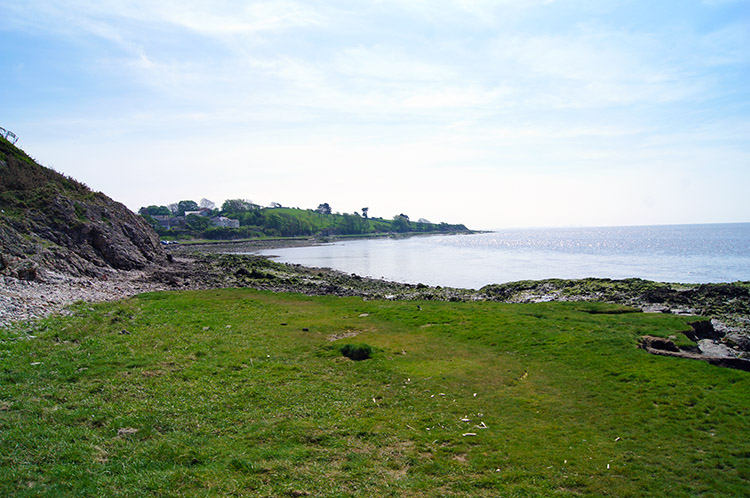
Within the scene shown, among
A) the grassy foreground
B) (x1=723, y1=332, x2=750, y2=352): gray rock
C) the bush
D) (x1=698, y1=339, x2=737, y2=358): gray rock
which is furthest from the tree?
(x1=723, y1=332, x2=750, y2=352): gray rock

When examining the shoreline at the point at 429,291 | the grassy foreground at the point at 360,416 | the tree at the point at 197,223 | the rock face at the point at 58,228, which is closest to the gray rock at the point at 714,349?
the shoreline at the point at 429,291

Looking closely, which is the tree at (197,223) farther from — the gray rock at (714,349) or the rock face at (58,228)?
the gray rock at (714,349)

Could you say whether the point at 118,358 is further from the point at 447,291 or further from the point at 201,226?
the point at 201,226

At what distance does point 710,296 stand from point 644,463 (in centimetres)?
3204

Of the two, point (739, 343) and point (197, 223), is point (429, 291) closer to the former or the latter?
point (739, 343)

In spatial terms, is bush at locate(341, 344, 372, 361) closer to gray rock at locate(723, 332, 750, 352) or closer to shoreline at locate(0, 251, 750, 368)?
shoreline at locate(0, 251, 750, 368)

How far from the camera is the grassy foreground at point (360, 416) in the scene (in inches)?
308

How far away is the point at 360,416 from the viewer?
11.1 metres

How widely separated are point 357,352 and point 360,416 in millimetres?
5351

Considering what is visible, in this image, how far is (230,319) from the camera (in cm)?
2308

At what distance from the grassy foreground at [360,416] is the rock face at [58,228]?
48.6ft

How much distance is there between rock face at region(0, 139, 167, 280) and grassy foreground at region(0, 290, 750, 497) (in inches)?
583

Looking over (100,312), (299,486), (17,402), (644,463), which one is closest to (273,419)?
(299,486)

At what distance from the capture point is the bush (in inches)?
643
